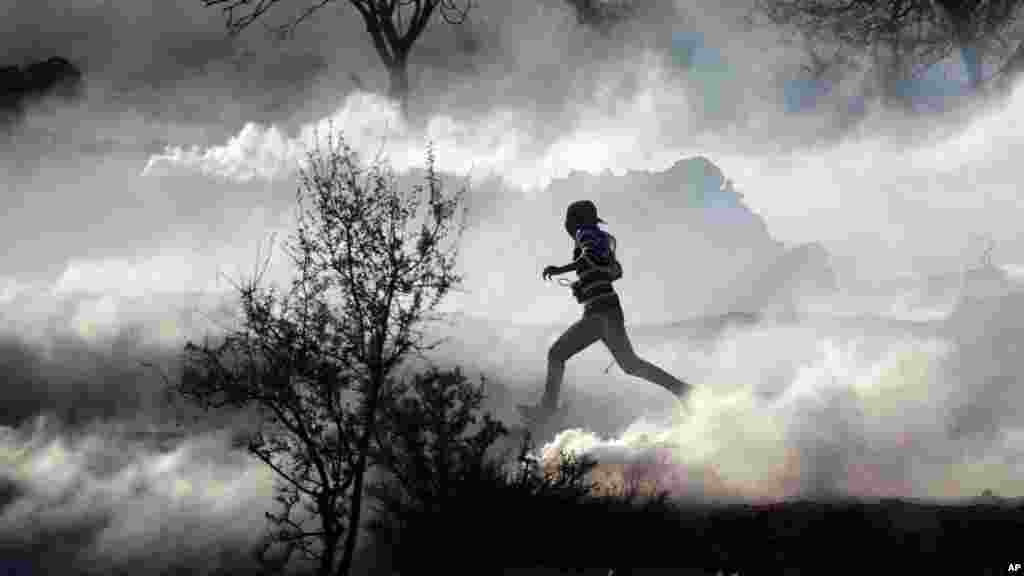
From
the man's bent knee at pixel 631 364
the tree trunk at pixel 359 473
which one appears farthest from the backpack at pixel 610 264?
the tree trunk at pixel 359 473

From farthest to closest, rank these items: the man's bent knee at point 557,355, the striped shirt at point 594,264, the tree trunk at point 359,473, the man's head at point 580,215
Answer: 1. the man's bent knee at point 557,355
2. the man's head at point 580,215
3. the striped shirt at point 594,264
4. the tree trunk at point 359,473

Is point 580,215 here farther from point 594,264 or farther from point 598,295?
point 598,295

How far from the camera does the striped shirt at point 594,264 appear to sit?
33.9ft

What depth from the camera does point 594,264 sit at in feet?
34.0

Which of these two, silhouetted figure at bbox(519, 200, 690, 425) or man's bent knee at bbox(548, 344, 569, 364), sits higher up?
silhouetted figure at bbox(519, 200, 690, 425)

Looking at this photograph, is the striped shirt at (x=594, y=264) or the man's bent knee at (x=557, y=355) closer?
the striped shirt at (x=594, y=264)

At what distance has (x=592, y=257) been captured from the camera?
406 inches

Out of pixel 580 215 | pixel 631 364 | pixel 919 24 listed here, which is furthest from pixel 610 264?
pixel 919 24

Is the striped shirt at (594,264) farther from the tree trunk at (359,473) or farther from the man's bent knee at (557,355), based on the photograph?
the tree trunk at (359,473)

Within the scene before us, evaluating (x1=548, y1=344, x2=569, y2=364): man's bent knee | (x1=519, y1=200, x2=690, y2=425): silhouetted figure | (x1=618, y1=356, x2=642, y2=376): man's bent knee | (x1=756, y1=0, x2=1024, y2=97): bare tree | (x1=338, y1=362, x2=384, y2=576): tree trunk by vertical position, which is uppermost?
(x1=756, y1=0, x2=1024, y2=97): bare tree

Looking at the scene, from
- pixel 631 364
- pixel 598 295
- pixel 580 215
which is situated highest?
pixel 580 215

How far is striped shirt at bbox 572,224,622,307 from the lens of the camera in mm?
10328

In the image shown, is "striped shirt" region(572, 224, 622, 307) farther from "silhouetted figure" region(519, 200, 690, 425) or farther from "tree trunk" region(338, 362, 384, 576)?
"tree trunk" region(338, 362, 384, 576)

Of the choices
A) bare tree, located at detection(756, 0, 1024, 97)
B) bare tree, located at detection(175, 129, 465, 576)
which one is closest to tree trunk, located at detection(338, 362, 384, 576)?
bare tree, located at detection(175, 129, 465, 576)
